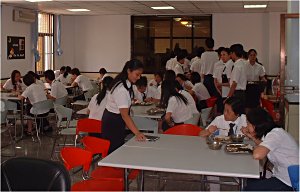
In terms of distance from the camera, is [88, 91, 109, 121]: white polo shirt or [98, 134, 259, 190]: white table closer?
[98, 134, 259, 190]: white table

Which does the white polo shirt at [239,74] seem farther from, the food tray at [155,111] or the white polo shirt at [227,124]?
the white polo shirt at [227,124]

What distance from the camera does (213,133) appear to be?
11.9 ft

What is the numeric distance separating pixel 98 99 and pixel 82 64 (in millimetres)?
7735

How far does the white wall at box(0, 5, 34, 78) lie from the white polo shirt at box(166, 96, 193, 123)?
5.66 m

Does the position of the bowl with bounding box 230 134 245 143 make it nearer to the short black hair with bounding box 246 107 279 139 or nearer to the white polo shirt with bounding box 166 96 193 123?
the short black hair with bounding box 246 107 279 139

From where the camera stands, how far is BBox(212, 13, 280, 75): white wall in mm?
11023

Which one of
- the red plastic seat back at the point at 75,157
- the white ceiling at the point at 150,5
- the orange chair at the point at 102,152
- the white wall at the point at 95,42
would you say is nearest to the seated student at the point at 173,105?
the orange chair at the point at 102,152

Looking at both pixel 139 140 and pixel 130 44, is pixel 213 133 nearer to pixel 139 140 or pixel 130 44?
pixel 139 140

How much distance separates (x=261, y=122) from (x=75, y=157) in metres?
1.32

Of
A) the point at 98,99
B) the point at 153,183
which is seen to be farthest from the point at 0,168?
the point at 98,99

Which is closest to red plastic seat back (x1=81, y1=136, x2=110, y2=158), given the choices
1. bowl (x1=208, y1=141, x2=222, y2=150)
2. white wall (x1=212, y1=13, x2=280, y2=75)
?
bowl (x1=208, y1=141, x2=222, y2=150)

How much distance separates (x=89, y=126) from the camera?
4.36 metres

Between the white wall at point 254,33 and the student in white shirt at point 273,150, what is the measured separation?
27.6 feet

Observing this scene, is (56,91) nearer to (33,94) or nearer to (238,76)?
(33,94)
